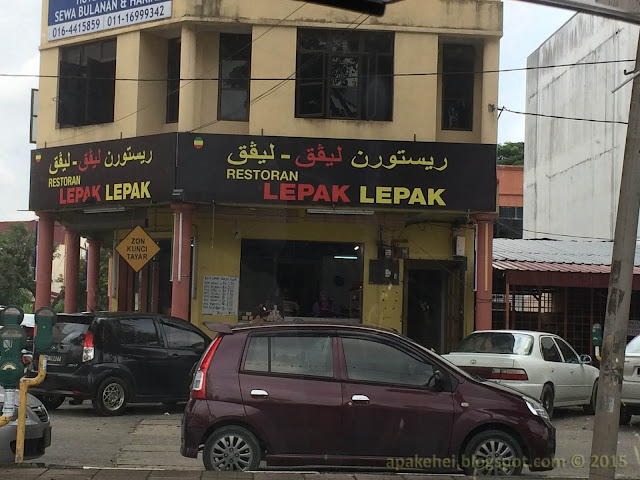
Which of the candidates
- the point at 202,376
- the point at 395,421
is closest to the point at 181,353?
the point at 202,376

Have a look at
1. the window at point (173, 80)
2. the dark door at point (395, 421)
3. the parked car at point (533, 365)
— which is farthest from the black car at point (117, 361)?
the window at point (173, 80)

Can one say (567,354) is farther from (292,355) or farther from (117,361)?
(292,355)

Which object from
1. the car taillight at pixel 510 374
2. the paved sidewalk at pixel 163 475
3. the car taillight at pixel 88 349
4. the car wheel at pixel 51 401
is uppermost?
the car taillight at pixel 88 349

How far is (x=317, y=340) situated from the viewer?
351 inches

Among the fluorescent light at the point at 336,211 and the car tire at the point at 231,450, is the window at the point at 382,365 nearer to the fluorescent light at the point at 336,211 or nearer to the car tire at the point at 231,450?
the car tire at the point at 231,450

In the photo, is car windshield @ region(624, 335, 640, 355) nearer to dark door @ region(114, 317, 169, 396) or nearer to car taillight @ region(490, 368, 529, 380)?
car taillight @ region(490, 368, 529, 380)

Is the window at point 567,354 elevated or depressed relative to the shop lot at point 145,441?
elevated

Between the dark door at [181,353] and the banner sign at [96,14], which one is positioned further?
the banner sign at [96,14]

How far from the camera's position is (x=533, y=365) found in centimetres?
1389

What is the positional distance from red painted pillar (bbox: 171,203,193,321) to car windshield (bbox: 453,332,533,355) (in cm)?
630

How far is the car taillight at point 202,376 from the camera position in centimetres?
869

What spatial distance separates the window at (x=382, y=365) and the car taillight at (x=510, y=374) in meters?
5.22

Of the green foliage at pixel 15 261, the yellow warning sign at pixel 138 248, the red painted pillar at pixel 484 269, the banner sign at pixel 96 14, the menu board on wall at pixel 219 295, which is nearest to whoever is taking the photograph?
Answer: the yellow warning sign at pixel 138 248

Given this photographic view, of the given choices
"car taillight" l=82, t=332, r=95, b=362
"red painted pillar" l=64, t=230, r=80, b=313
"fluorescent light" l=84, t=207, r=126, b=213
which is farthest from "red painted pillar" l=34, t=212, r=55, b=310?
"car taillight" l=82, t=332, r=95, b=362
